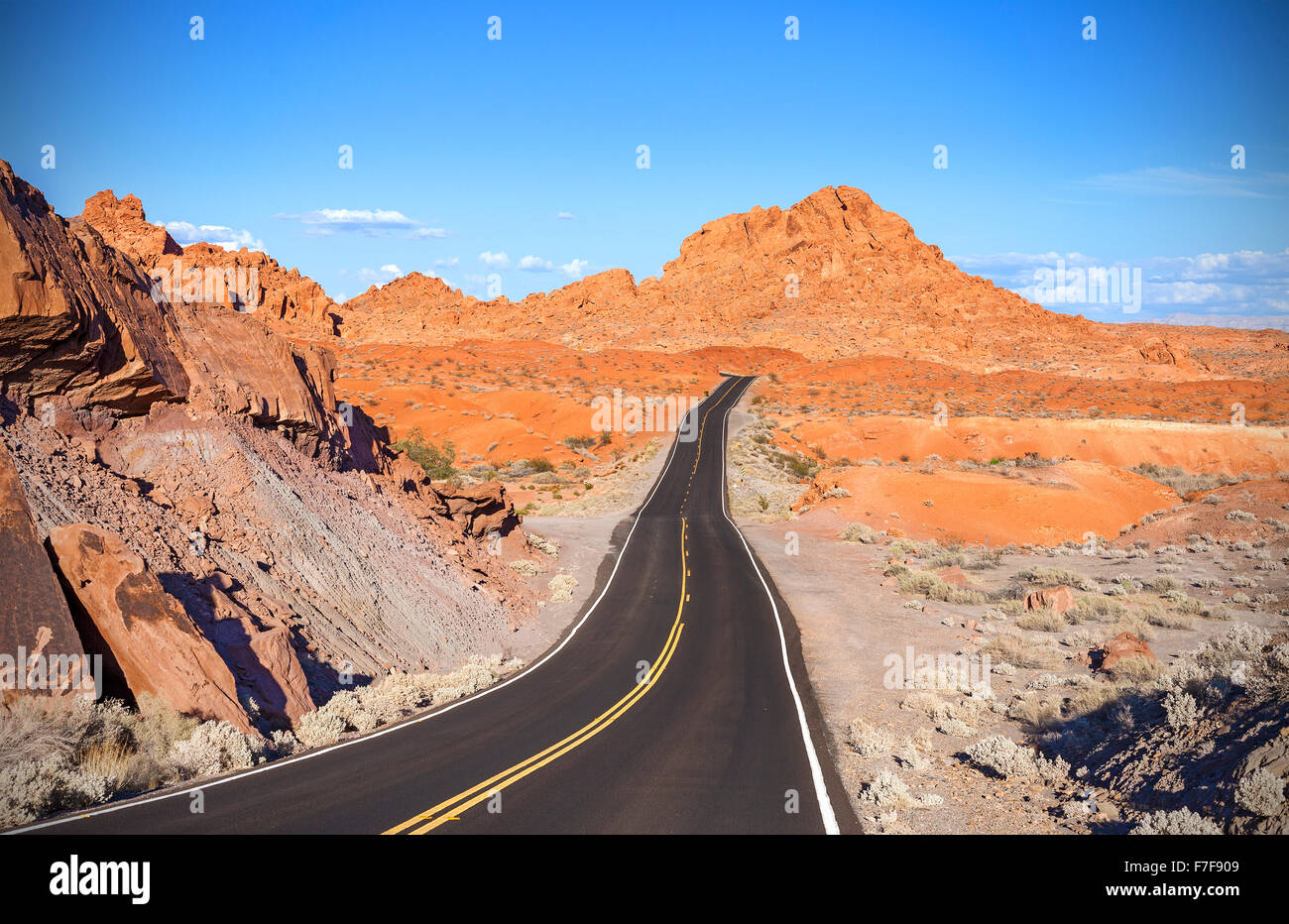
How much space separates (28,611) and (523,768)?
6.89 metres

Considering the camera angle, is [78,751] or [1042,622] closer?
[78,751]

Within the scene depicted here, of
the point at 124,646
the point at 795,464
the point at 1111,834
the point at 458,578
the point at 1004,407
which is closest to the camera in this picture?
the point at 1111,834

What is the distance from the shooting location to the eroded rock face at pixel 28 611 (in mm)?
9148

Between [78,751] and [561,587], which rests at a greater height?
[78,751]

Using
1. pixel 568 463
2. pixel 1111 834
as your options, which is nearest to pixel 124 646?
pixel 1111 834

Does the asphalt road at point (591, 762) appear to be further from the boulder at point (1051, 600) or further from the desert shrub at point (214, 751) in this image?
the boulder at point (1051, 600)

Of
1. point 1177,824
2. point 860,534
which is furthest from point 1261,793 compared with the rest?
point 860,534

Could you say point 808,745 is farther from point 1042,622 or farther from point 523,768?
point 1042,622

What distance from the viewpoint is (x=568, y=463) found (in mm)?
58781

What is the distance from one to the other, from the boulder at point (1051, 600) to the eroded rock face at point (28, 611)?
21.8 meters

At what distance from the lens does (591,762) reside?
10.8m

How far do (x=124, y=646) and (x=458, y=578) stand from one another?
37.3 ft

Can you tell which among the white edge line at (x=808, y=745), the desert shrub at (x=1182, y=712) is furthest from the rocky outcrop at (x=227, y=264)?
the desert shrub at (x=1182, y=712)
